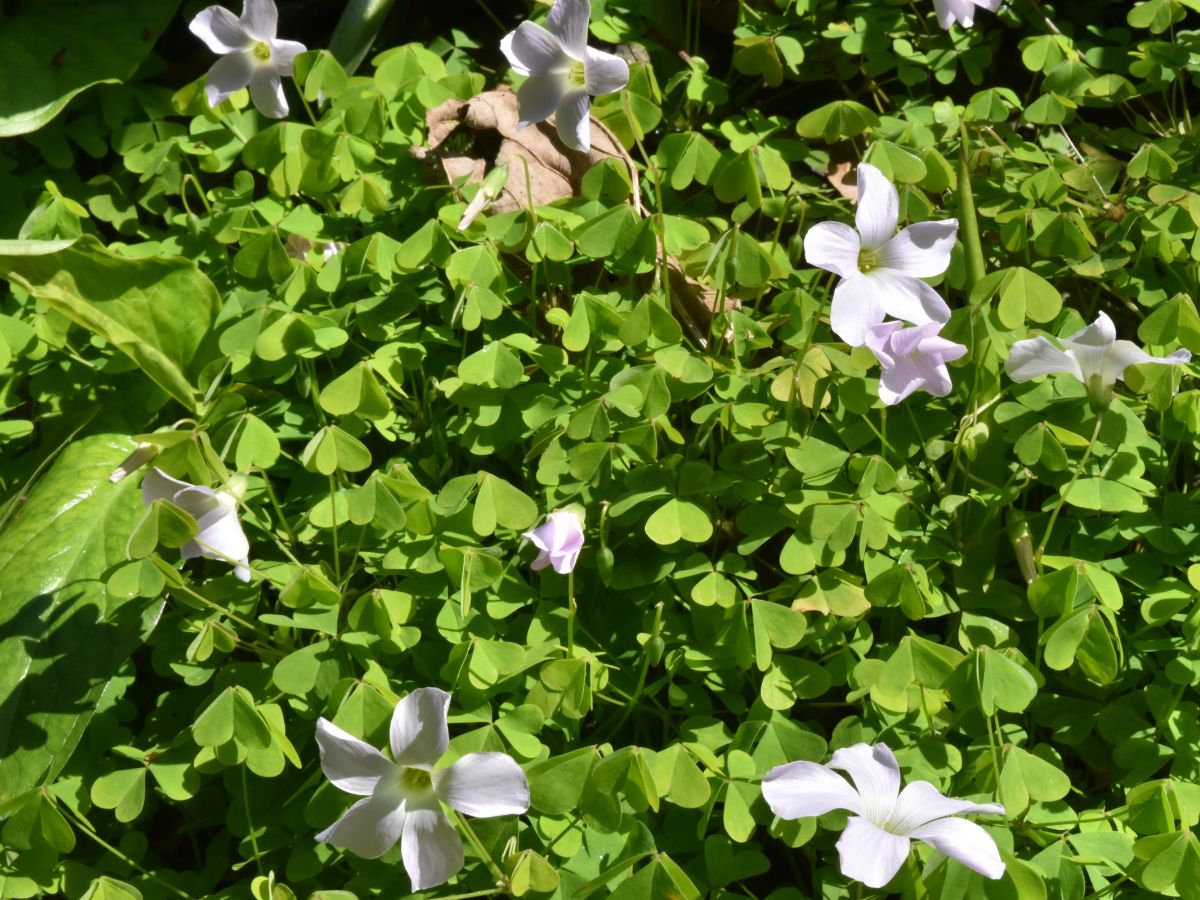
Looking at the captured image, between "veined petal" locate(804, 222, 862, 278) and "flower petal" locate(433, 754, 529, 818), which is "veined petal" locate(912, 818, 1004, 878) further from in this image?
"veined petal" locate(804, 222, 862, 278)

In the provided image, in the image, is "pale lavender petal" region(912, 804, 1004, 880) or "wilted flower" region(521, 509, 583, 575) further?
"wilted flower" region(521, 509, 583, 575)

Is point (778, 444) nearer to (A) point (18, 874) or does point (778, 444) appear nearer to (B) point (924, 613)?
(B) point (924, 613)

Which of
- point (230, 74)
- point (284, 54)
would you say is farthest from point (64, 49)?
point (284, 54)

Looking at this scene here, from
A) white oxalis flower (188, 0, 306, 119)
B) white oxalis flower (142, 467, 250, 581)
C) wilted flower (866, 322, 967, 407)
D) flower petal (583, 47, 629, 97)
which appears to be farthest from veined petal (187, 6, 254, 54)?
wilted flower (866, 322, 967, 407)

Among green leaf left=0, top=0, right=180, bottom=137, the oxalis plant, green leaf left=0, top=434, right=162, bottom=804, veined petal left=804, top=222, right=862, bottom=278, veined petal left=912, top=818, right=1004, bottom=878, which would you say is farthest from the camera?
green leaf left=0, top=0, right=180, bottom=137

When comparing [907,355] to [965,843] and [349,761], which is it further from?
[349,761]

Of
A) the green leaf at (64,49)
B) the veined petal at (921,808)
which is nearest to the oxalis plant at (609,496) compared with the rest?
the veined petal at (921,808)

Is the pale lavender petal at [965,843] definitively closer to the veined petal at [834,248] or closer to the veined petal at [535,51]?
the veined petal at [834,248]
